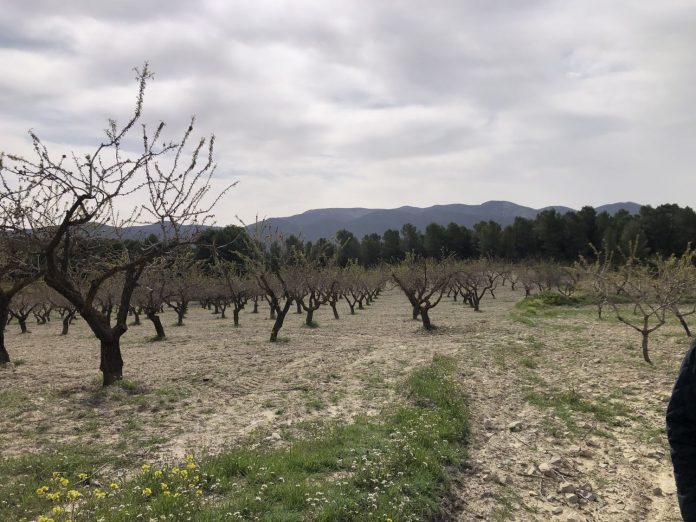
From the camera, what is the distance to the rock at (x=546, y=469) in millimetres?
6519

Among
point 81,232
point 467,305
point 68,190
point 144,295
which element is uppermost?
point 68,190

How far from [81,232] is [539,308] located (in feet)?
91.9

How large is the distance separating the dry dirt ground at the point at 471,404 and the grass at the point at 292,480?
559 mm

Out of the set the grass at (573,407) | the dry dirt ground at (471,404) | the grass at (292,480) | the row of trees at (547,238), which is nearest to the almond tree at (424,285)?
the dry dirt ground at (471,404)

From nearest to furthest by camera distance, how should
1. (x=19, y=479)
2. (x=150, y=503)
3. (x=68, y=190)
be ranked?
(x=150, y=503) → (x=19, y=479) → (x=68, y=190)

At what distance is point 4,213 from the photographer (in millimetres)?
9250

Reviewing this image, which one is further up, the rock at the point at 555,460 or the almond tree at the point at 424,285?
the almond tree at the point at 424,285


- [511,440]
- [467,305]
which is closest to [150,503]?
[511,440]

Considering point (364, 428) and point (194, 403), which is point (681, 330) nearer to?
point (364, 428)

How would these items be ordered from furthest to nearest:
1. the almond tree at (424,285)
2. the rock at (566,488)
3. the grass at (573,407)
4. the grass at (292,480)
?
1. the almond tree at (424,285)
2. the grass at (573,407)
3. the rock at (566,488)
4. the grass at (292,480)

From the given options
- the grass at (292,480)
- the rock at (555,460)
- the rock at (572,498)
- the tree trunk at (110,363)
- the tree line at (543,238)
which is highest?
the tree line at (543,238)

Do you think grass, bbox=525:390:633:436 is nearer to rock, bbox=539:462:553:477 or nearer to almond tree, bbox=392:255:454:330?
rock, bbox=539:462:553:477

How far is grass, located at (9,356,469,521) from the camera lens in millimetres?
4699

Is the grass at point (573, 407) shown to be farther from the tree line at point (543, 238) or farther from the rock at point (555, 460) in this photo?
the tree line at point (543, 238)
